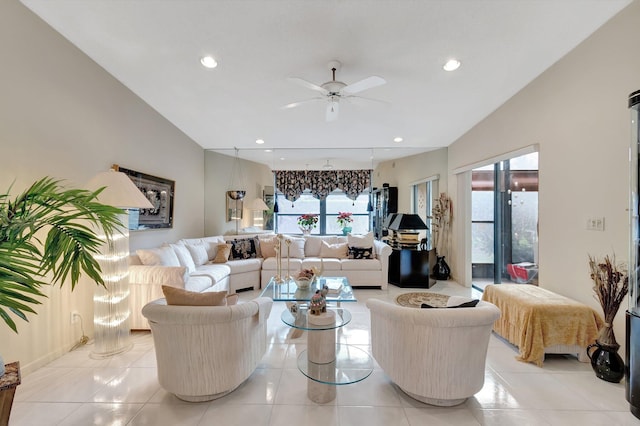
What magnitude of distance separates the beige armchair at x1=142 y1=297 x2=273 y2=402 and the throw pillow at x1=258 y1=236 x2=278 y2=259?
316 cm

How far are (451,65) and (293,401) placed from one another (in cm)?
328

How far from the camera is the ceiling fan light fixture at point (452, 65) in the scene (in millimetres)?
2678

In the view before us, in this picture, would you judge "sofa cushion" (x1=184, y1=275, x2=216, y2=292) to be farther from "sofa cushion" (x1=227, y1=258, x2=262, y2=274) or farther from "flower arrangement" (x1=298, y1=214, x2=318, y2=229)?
"flower arrangement" (x1=298, y1=214, x2=318, y2=229)

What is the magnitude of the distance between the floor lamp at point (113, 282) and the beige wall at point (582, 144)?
13.4 feet

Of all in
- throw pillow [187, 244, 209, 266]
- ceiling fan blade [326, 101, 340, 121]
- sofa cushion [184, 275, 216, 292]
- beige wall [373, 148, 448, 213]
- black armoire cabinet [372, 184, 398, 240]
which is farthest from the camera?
black armoire cabinet [372, 184, 398, 240]

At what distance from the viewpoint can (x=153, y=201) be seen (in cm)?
395

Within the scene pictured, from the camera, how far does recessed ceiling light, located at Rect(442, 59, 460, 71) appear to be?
105 inches

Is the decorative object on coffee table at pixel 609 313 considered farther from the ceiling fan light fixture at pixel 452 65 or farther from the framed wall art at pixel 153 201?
the framed wall art at pixel 153 201

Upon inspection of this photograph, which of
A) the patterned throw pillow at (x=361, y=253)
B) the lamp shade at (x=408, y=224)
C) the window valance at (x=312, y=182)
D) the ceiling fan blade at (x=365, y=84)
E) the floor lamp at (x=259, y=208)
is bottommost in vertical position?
the patterned throw pillow at (x=361, y=253)

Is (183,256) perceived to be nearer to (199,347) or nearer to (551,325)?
(199,347)

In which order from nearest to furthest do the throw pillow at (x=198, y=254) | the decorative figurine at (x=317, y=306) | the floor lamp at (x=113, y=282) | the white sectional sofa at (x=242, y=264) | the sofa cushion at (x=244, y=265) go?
the decorative figurine at (x=317, y=306) → the floor lamp at (x=113, y=282) → the white sectional sofa at (x=242, y=264) → the throw pillow at (x=198, y=254) → the sofa cushion at (x=244, y=265)

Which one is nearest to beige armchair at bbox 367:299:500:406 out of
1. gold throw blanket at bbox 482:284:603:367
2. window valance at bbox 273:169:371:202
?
gold throw blanket at bbox 482:284:603:367

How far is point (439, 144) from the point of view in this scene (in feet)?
17.5

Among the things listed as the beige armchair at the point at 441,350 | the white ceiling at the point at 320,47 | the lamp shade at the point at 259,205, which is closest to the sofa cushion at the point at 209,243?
the lamp shade at the point at 259,205
